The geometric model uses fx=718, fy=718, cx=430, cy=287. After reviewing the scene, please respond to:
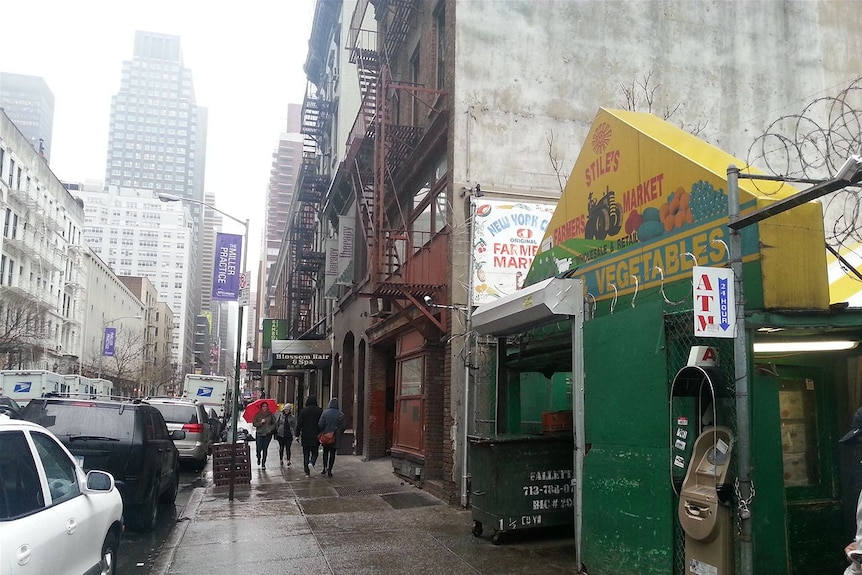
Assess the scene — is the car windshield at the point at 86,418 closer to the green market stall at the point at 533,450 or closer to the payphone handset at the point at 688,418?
the green market stall at the point at 533,450

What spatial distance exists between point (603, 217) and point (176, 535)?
6926mm

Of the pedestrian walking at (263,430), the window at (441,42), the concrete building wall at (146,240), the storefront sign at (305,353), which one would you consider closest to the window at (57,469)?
the window at (441,42)

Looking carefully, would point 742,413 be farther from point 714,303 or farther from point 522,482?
point 522,482

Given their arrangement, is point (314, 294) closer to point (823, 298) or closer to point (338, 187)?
point (338, 187)

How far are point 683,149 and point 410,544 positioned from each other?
564cm

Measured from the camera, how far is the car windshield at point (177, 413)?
17891 mm

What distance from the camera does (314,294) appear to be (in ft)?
125

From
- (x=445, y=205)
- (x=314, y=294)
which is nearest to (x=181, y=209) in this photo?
(x=314, y=294)

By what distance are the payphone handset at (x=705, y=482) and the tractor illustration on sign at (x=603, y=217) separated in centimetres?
285

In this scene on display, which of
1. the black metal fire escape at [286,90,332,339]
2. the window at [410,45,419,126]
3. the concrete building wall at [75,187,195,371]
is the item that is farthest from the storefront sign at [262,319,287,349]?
the concrete building wall at [75,187,195,371]

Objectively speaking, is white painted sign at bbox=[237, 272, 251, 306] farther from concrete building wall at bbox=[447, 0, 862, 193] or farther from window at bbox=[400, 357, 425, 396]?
concrete building wall at bbox=[447, 0, 862, 193]

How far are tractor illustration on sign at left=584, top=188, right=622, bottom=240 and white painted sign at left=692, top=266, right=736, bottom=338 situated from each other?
2628 mm

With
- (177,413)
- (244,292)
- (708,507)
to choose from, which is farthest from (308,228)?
(708,507)

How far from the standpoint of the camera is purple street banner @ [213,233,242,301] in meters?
17.8
